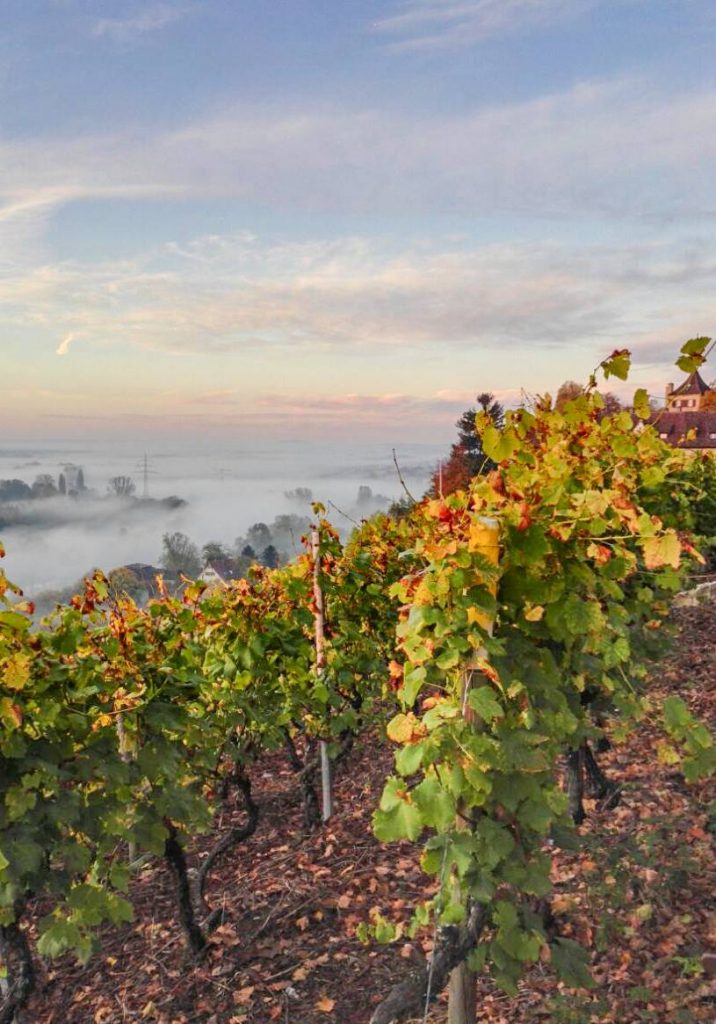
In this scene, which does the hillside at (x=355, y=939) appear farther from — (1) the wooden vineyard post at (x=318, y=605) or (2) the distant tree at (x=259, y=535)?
(2) the distant tree at (x=259, y=535)

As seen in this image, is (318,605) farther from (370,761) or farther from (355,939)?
(355,939)

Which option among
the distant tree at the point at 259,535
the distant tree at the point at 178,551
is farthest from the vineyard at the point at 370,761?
the distant tree at the point at 259,535

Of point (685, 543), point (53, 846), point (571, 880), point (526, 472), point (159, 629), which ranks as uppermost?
point (526, 472)

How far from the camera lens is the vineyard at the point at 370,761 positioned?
280 cm

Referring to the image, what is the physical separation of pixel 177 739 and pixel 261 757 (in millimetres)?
3972

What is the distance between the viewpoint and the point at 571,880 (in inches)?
195

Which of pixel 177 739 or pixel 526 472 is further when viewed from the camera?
pixel 177 739

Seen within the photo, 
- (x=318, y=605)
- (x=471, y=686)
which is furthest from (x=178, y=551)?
(x=471, y=686)

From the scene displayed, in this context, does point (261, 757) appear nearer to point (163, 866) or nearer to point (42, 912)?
point (163, 866)

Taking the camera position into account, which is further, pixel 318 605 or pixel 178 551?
pixel 178 551

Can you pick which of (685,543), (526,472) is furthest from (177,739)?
(685,543)

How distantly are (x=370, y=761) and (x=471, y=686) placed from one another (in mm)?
4887

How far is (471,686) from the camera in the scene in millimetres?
2879

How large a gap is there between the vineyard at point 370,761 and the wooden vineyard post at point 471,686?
0.01 metres
